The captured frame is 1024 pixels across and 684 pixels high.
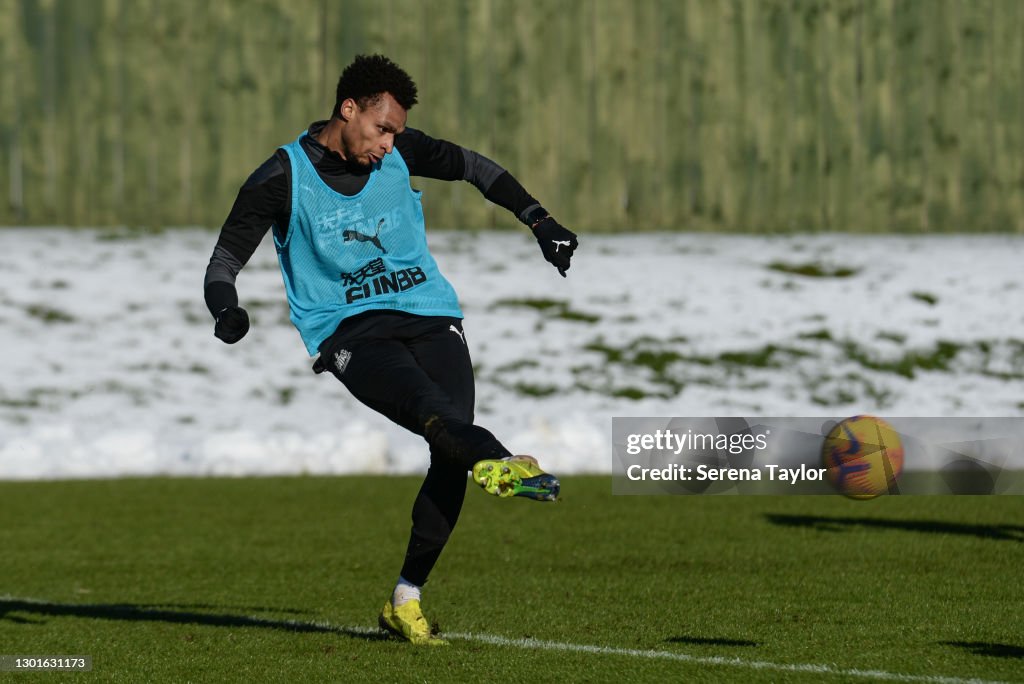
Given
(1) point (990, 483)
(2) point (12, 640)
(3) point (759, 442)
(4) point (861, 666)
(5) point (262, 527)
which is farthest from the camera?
(3) point (759, 442)

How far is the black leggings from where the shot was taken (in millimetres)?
5781

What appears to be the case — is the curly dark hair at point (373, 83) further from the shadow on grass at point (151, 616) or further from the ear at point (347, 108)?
the shadow on grass at point (151, 616)

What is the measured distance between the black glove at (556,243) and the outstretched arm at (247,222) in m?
0.94

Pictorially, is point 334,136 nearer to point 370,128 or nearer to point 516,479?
point 370,128

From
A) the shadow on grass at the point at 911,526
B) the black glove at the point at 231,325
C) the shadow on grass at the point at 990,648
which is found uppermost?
the black glove at the point at 231,325

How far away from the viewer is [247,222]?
6.04 metres

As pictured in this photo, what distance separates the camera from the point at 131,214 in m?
16.2

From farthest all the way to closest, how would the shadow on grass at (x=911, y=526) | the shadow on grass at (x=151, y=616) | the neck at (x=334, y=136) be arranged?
the shadow on grass at (x=911, y=526) < the shadow on grass at (x=151, y=616) < the neck at (x=334, y=136)

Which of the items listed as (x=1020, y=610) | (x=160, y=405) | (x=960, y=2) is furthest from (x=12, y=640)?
(x=960, y=2)

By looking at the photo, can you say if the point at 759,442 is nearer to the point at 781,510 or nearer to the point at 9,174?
the point at 781,510

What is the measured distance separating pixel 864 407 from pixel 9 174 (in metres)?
8.41

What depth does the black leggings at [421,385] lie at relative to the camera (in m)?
5.78

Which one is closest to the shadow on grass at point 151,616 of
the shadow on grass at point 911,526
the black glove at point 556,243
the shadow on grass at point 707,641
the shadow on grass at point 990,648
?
the shadow on grass at point 707,641

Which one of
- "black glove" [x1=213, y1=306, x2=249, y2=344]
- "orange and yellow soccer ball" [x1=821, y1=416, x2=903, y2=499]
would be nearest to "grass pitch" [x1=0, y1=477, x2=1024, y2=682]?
"orange and yellow soccer ball" [x1=821, y1=416, x2=903, y2=499]
